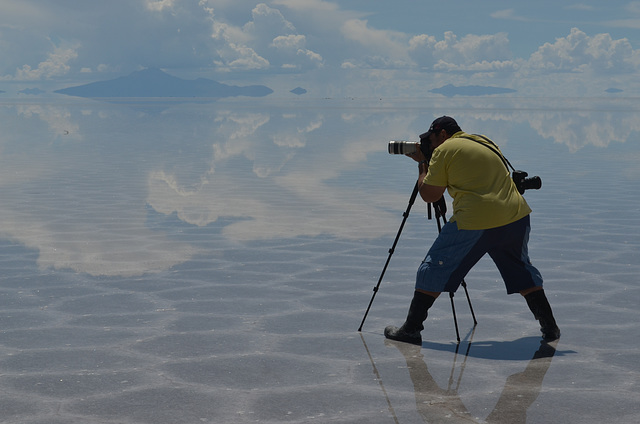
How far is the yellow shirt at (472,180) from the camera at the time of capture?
6152 millimetres

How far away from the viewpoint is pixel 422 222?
13078 mm

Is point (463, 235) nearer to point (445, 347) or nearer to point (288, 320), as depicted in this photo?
point (445, 347)

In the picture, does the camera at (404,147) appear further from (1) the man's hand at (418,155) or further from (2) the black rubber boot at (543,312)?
(2) the black rubber boot at (543,312)

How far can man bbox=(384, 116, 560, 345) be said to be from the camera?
20.3ft

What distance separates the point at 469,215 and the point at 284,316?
1909mm

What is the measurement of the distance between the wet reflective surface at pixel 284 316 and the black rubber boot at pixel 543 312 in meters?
0.12

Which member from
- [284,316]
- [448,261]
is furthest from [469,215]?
[284,316]

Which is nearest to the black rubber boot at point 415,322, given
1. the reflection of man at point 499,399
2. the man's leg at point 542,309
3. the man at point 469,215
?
the man at point 469,215

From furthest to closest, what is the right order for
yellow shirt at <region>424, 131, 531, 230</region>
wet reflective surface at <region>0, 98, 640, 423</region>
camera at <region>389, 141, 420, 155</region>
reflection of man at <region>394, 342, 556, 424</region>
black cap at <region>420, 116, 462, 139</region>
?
camera at <region>389, 141, 420, 155</region> < black cap at <region>420, 116, 462, 139</region> < yellow shirt at <region>424, 131, 531, 230</region> < wet reflective surface at <region>0, 98, 640, 423</region> < reflection of man at <region>394, 342, 556, 424</region>

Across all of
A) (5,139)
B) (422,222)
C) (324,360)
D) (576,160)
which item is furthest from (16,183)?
(5,139)

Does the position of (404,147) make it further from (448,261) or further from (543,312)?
(543,312)

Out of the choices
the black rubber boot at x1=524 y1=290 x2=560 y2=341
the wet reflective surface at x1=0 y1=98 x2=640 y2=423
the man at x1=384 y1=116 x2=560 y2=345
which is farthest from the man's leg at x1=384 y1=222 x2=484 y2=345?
the black rubber boot at x1=524 y1=290 x2=560 y2=341

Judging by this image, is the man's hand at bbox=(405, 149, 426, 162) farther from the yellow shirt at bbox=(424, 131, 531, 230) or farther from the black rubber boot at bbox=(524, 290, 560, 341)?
the black rubber boot at bbox=(524, 290, 560, 341)

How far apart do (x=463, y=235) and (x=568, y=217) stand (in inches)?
305
